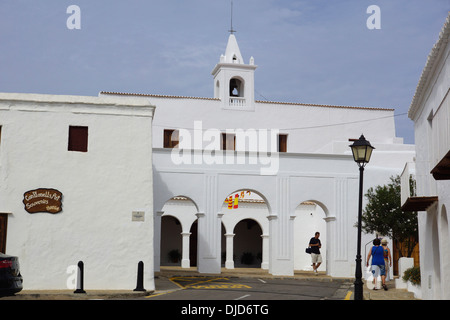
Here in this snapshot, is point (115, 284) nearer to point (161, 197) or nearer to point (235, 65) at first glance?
point (161, 197)

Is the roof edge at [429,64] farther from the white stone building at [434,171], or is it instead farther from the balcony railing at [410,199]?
the balcony railing at [410,199]

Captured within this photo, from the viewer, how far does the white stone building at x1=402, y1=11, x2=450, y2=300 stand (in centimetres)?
1312

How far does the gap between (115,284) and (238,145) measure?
20445 mm

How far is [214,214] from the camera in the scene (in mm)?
28047

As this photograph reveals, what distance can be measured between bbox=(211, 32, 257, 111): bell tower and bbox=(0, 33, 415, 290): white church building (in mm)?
85

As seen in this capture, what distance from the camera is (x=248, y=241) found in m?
41.2

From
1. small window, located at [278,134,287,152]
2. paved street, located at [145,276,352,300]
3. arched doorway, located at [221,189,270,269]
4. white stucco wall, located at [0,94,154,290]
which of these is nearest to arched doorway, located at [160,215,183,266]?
arched doorway, located at [221,189,270,269]

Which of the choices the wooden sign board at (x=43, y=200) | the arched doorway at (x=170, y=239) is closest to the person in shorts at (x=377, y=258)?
the wooden sign board at (x=43, y=200)

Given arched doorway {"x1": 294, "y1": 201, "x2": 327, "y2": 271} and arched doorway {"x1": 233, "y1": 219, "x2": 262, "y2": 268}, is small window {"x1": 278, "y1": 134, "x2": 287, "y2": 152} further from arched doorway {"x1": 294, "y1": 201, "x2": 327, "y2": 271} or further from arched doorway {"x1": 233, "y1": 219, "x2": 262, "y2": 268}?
arched doorway {"x1": 233, "y1": 219, "x2": 262, "y2": 268}

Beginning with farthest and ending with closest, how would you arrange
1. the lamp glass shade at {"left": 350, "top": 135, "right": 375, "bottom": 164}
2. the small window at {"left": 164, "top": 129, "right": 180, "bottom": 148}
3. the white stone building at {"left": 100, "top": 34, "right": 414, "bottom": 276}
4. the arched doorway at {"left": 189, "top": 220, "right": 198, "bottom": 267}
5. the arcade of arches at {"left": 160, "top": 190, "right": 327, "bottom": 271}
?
1. the arched doorway at {"left": 189, "top": 220, "right": 198, "bottom": 267}
2. the small window at {"left": 164, "top": 129, "right": 180, "bottom": 148}
3. the arcade of arches at {"left": 160, "top": 190, "right": 327, "bottom": 271}
4. the white stone building at {"left": 100, "top": 34, "right": 414, "bottom": 276}
5. the lamp glass shade at {"left": 350, "top": 135, "right": 375, "bottom": 164}

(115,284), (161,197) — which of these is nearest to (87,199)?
(115,284)

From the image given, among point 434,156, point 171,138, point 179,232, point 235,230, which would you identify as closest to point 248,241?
point 235,230

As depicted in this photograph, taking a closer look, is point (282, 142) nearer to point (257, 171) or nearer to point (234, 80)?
point (234, 80)

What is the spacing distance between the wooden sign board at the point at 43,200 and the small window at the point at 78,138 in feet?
5.03
